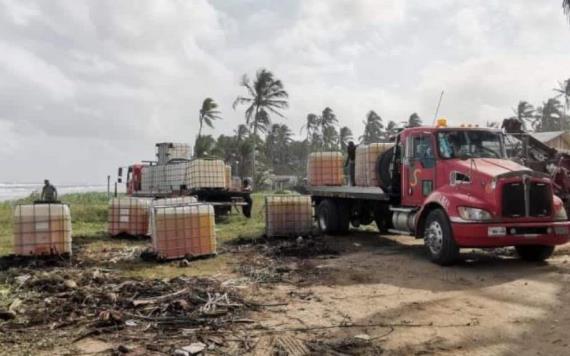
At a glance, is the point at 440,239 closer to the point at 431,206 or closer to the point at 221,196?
the point at 431,206

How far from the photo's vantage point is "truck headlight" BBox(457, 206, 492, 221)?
341 inches

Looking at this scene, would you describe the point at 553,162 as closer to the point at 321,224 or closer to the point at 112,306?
the point at 321,224

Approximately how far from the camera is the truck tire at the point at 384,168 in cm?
1195

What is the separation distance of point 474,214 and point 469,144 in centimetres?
188

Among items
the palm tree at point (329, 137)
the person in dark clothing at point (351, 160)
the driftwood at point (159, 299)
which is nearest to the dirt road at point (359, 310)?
the driftwood at point (159, 299)

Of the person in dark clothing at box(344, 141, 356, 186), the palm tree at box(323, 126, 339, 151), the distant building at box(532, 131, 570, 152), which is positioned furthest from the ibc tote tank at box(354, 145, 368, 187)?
the palm tree at box(323, 126, 339, 151)

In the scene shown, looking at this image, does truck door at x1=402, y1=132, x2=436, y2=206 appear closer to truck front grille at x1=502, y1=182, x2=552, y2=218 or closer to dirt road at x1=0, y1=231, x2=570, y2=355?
dirt road at x1=0, y1=231, x2=570, y2=355

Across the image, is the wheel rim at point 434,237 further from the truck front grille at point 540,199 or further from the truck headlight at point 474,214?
the truck front grille at point 540,199

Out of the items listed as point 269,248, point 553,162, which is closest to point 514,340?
point 269,248

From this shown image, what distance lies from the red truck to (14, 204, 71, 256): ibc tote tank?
21.5ft

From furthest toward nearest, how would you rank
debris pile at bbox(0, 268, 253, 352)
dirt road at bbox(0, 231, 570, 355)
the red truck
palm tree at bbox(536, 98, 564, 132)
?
palm tree at bbox(536, 98, 564, 132), the red truck, debris pile at bbox(0, 268, 253, 352), dirt road at bbox(0, 231, 570, 355)

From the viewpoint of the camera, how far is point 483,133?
33.4 ft

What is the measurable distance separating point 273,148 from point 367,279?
79.6 meters

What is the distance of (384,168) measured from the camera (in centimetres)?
1215
